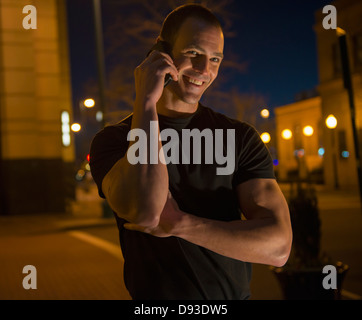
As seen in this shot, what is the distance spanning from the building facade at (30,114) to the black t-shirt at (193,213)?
823 inches

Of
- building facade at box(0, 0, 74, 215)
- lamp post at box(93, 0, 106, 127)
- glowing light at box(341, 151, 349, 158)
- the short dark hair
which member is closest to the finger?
the short dark hair

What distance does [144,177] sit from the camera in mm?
1743

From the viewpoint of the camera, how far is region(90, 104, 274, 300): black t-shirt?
194 centimetres

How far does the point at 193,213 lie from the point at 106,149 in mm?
375

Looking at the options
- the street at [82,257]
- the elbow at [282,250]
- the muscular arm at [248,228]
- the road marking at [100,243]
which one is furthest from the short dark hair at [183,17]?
the road marking at [100,243]

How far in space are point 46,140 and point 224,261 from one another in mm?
22820

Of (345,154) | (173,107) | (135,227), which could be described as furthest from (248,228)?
(345,154)

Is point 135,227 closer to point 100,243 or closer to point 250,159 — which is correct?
point 250,159

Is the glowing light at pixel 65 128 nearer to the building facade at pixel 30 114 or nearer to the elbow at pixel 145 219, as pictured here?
the building facade at pixel 30 114

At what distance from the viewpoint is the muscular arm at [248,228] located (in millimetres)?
1902

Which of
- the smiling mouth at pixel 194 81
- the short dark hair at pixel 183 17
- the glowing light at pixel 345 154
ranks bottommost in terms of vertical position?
the smiling mouth at pixel 194 81

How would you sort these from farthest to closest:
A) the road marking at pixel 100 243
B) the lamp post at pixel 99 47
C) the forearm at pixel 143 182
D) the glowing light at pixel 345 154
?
the glowing light at pixel 345 154, the lamp post at pixel 99 47, the road marking at pixel 100 243, the forearm at pixel 143 182

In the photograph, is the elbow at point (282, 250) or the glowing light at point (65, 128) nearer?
the elbow at point (282, 250)

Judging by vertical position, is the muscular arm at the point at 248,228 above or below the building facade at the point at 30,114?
below
